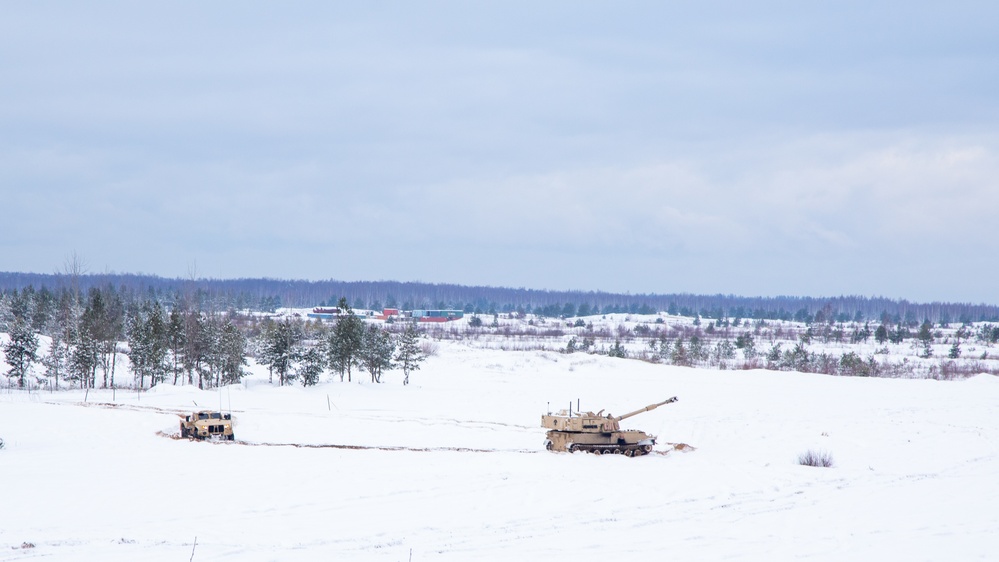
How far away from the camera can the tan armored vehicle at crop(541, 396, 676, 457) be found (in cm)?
3750

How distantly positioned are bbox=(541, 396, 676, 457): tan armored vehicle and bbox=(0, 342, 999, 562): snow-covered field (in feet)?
2.78

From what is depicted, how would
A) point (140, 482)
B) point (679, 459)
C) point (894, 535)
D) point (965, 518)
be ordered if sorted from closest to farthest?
1. point (894, 535)
2. point (965, 518)
3. point (140, 482)
4. point (679, 459)

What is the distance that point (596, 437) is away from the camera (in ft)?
125

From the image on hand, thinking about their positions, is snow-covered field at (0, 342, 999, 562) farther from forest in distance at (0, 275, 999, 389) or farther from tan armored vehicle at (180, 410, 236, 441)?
forest in distance at (0, 275, 999, 389)

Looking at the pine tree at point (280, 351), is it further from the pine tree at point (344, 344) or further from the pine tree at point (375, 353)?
the pine tree at point (375, 353)

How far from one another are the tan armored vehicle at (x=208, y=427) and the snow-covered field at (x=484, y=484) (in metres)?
1.15

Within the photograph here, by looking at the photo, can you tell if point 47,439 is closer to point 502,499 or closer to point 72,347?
point 502,499

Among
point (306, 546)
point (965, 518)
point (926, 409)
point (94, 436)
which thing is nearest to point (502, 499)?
point (306, 546)

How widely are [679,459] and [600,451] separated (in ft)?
12.2

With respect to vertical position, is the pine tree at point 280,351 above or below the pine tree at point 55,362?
above

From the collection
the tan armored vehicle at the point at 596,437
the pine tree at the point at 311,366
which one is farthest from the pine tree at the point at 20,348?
the tan armored vehicle at the point at 596,437

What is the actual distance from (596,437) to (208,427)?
1741 cm

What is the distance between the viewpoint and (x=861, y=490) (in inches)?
1104

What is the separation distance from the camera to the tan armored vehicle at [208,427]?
39.6m
